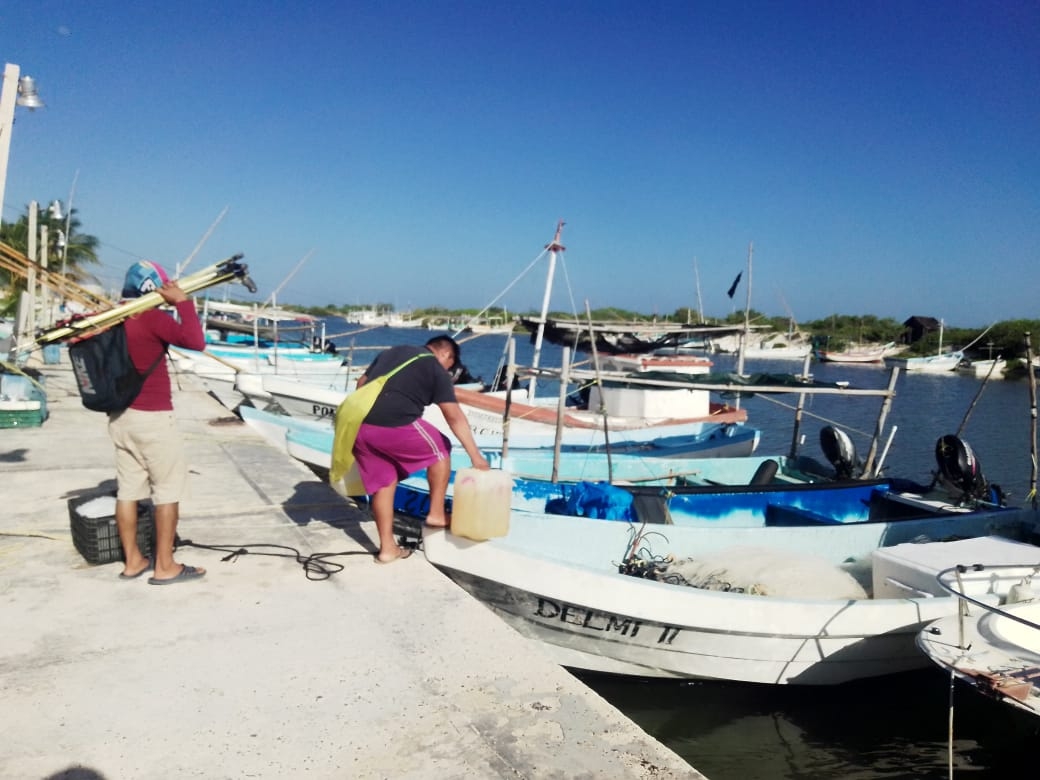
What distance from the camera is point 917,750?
18.4 feet

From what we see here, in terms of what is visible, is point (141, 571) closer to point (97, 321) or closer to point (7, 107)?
point (97, 321)

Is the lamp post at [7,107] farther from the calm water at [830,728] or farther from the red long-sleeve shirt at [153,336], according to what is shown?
the calm water at [830,728]

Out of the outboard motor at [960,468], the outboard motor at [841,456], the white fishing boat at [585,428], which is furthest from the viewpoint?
the white fishing boat at [585,428]

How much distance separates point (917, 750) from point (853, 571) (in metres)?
1.57

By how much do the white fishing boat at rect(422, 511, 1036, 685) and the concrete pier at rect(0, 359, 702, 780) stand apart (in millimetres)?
895

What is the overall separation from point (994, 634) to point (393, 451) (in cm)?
409

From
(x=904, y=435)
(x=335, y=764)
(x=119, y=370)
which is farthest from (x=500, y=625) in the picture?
(x=904, y=435)

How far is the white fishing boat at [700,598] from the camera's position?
493cm

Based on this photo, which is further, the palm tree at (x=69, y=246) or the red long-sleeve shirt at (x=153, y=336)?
the palm tree at (x=69, y=246)

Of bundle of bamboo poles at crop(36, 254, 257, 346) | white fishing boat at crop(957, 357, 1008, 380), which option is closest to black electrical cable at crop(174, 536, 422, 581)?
bundle of bamboo poles at crop(36, 254, 257, 346)

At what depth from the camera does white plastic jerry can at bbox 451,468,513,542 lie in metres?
4.20

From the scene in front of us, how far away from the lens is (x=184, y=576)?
4164 mm

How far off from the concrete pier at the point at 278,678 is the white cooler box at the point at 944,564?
379 centimetres

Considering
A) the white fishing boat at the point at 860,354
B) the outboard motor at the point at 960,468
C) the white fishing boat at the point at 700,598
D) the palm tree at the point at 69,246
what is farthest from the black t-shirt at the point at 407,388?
the white fishing boat at the point at 860,354
